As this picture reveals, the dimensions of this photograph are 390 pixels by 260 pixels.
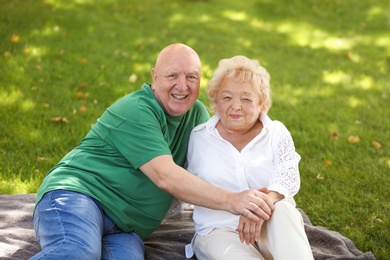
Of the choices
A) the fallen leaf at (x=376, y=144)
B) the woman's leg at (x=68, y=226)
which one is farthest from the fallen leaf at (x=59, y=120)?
the fallen leaf at (x=376, y=144)

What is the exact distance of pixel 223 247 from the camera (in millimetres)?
3568

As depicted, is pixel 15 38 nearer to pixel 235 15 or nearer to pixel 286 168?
pixel 235 15

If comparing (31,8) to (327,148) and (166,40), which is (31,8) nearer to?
(166,40)

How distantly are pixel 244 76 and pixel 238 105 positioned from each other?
0.19 m

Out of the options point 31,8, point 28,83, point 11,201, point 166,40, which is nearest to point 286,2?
point 166,40

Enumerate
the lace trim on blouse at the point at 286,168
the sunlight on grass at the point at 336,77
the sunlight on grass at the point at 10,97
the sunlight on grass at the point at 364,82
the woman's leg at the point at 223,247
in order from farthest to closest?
the sunlight on grass at the point at 336,77, the sunlight on grass at the point at 364,82, the sunlight on grass at the point at 10,97, the lace trim on blouse at the point at 286,168, the woman's leg at the point at 223,247

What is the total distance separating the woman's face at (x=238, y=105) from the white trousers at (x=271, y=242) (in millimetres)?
618

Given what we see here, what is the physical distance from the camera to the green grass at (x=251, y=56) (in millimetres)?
5367

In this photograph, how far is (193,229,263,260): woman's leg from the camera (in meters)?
3.50

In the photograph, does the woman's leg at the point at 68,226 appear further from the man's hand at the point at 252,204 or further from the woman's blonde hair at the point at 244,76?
the woman's blonde hair at the point at 244,76

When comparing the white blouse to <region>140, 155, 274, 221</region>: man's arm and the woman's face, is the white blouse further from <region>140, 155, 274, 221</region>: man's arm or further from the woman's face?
<region>140, 155, 274, 221</region>: man's arm

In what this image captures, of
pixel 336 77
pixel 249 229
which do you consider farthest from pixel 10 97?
pixel 336 77

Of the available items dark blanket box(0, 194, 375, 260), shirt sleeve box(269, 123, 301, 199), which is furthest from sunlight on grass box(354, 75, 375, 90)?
shirt sleeve box(269, 123, 301, 199)

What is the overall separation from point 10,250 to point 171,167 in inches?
46.0
